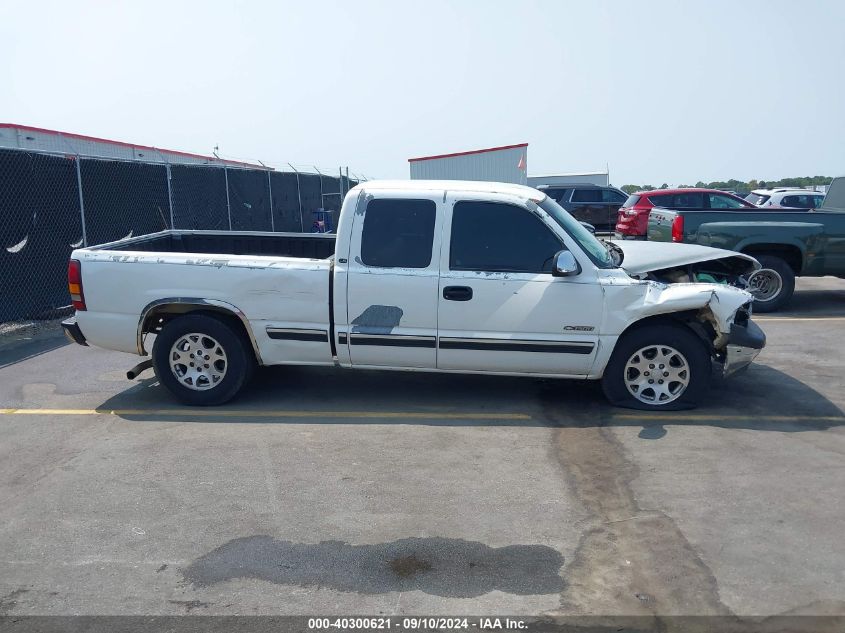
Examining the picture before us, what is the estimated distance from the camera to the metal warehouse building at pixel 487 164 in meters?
29.9

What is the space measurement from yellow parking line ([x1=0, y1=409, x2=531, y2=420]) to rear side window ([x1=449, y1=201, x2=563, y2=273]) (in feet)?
3.99

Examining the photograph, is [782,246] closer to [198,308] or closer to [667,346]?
[667,346]

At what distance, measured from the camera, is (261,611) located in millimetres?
3592

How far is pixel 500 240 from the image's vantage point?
618 cm

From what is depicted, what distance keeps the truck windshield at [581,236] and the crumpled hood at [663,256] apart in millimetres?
219

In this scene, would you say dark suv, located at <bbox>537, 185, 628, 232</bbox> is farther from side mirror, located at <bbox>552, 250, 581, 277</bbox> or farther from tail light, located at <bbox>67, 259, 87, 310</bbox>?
tail light, located at <bbox>67, 259, 87, 310</bbox>

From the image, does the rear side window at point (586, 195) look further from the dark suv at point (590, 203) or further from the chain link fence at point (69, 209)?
the chain link fence at point (69, 209)

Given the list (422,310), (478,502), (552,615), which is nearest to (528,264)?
(422,310)

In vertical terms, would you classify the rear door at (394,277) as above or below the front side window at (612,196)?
below

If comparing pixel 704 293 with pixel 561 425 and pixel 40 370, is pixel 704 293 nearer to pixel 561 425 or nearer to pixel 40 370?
pixel 561 425

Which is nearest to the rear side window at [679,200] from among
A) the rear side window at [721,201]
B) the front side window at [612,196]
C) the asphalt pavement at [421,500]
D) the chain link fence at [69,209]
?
the rear side window at [721,201]

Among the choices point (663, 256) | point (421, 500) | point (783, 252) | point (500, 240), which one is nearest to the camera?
point (421, 500)

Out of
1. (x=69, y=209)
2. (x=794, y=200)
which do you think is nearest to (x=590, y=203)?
(x=794, y=200)

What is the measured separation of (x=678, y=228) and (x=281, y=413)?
744 cm
